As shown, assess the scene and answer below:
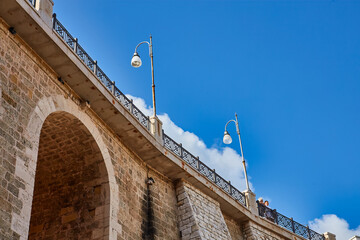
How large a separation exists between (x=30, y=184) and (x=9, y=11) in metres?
3.71

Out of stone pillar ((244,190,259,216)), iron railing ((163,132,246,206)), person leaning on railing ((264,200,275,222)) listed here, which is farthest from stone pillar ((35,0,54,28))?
person leaning on railing ((264,200,275,222))

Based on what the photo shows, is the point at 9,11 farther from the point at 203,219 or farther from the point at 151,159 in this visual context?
the point at 203,219

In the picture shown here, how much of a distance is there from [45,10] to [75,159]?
4025mm

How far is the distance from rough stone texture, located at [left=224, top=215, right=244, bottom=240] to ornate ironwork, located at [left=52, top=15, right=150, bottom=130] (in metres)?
5.36

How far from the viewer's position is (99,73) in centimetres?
1463

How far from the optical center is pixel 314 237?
77.7 feet

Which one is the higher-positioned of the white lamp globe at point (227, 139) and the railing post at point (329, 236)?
the white lamp globe at point (227, 139)

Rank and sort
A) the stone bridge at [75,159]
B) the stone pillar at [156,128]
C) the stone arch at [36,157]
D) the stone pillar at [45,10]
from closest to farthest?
1. the stone arch at [36,157]
2. the stone bridge at [75,159]
3. the stone pillar at [45,10]
4. the stone pillar at [156,128]

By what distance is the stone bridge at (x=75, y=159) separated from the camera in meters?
10.6

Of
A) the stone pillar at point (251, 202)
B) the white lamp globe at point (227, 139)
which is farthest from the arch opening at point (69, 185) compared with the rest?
the stone pillar at point (251, 202)

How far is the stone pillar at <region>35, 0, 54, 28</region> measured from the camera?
1213 centimetres

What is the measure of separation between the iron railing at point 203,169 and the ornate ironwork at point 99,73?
117 centimetres

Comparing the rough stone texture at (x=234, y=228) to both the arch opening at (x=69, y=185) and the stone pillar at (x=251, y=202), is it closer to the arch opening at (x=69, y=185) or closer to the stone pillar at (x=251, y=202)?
the stone pillar at (x=251, y=202)

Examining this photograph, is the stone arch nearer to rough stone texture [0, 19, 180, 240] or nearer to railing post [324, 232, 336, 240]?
rough stone texture [0, 19, 180, 240]
